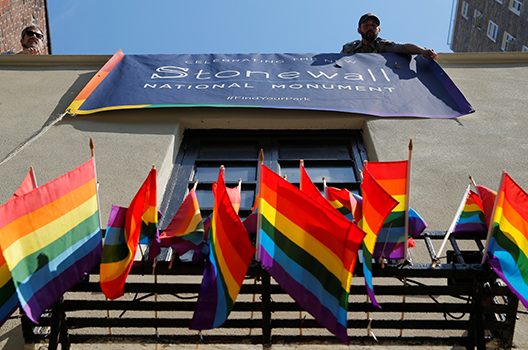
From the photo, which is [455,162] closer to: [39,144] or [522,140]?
[522,140]

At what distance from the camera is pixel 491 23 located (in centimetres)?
3831

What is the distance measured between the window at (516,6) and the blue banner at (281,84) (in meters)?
29.5

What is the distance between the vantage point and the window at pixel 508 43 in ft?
110

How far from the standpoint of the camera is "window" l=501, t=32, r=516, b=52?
33594 millimetres

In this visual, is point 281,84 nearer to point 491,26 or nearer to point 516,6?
point 516,6

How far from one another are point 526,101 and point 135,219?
648cm

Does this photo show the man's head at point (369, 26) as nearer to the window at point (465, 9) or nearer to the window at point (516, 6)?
the window at point (516, 6)

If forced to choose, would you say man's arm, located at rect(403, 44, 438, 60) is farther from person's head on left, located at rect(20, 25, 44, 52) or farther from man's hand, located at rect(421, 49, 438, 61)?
person's head on left, located at rect(20, 25, 44, 52)

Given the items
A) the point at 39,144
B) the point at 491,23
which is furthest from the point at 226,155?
the point at 491,23

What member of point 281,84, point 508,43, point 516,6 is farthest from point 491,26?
point 281,84

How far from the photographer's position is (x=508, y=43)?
113 feet

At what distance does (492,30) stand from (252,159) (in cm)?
3680

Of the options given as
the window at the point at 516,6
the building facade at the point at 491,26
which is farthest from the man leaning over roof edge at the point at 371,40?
the window at the point at 516,6

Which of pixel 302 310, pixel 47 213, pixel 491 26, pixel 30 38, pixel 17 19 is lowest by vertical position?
pixel 491 26
